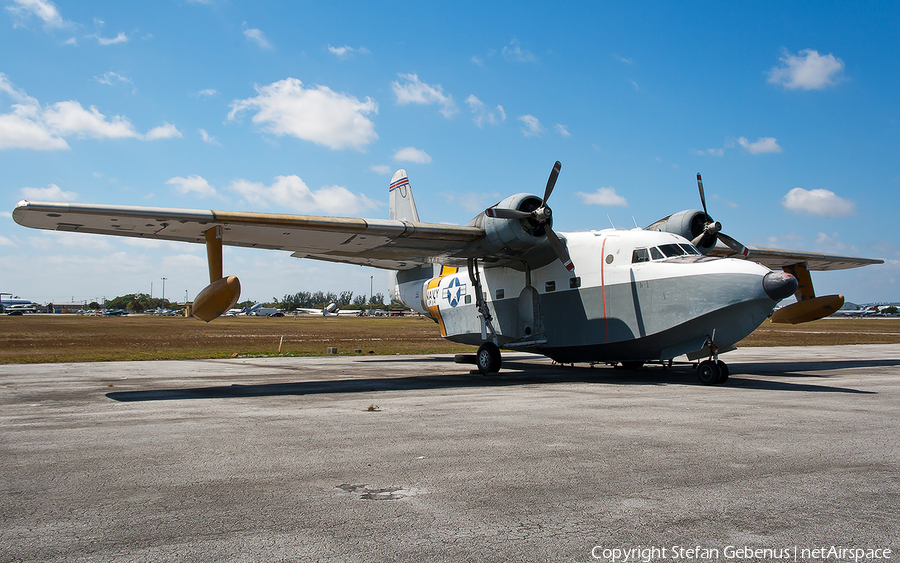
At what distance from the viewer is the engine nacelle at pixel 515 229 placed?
51.2 ft

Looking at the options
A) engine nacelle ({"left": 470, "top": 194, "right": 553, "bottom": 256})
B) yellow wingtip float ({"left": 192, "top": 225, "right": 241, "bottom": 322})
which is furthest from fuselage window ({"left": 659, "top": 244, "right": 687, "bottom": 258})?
yellow wingtip float ({"left": 192, "top": 225, "right": 241, "bottom": 322})

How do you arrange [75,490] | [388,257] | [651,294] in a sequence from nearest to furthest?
[75,490] < [651,294] < [388,257]

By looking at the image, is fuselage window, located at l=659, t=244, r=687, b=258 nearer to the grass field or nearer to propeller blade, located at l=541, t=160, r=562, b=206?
propeller blade, located at l=541, t=160, r=562, b=206

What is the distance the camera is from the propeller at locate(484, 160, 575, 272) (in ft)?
50.3

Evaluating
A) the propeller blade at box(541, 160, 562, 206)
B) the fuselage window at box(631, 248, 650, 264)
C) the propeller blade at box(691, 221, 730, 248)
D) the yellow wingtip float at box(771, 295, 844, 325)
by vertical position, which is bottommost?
the yellow wingtip float at box(771, 295, 844, 325)

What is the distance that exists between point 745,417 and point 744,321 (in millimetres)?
5036

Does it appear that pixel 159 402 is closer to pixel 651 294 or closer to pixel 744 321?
pixel 651 294

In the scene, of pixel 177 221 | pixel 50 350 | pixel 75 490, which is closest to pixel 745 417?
pixel 75 490

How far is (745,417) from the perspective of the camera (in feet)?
27.7

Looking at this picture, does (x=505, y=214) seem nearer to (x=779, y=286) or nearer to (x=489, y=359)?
(x=489, y=359)

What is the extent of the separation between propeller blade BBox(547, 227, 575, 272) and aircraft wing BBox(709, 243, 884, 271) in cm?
672

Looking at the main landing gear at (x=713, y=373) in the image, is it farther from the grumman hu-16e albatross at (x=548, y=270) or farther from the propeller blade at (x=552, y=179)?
the propeller blade at (x=552, y=179)

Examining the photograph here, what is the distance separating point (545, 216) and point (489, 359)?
439 centimetres

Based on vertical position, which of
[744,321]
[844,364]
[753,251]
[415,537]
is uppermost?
[753,251]
